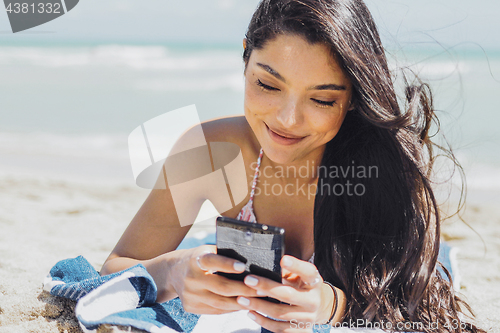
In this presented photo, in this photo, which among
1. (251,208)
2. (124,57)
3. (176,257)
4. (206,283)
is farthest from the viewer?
(124,57)

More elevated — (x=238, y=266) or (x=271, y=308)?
(x=238, y=266)

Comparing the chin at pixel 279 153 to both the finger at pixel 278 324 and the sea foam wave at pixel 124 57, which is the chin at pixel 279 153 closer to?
the finger at pixel 278 324

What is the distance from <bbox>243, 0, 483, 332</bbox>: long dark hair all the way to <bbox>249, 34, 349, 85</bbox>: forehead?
60mm

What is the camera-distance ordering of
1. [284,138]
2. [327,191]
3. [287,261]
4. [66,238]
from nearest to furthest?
[287,261]
[284,138]
[327,191]
[66,238]

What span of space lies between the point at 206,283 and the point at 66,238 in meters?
2.41

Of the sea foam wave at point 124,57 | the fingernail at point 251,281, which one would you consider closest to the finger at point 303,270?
the fingernail at point 251,281

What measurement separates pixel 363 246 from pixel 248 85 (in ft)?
3.00

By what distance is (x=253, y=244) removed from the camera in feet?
4.18

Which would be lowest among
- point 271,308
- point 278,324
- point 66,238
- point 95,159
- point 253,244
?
point 95,159

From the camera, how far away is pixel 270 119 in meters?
1.78

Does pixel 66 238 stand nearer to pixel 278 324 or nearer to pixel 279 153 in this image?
pixel 279 153

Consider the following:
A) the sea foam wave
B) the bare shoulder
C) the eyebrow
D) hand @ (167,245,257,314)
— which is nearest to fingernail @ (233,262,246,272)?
hand @ (167,245,257,314)

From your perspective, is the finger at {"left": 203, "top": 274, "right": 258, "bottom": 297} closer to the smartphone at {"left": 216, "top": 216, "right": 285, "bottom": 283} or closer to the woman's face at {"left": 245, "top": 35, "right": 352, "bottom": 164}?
the smartphone at {"left": 216, "top": 216, "right": 285, "bottom": 283}

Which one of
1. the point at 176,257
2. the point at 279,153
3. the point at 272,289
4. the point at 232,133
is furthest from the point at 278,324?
the point at 232,133
